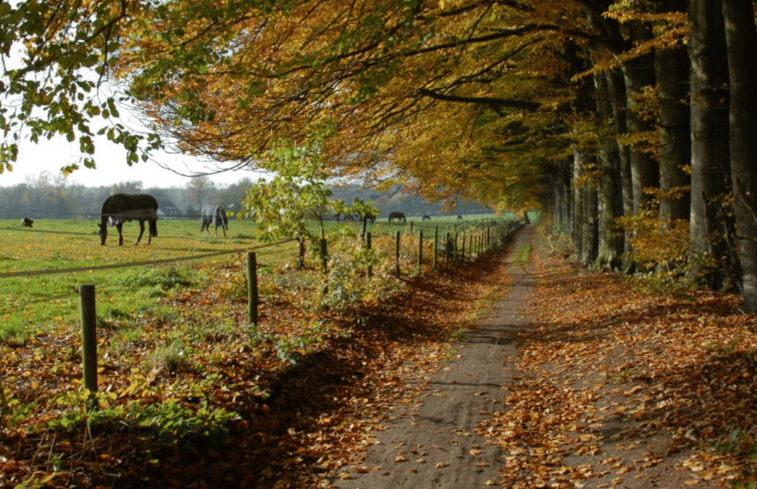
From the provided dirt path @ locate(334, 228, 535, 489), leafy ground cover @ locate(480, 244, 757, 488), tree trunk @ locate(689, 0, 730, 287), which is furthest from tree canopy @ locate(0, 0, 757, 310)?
dirt path @ locate(334, 228, 535, 489)

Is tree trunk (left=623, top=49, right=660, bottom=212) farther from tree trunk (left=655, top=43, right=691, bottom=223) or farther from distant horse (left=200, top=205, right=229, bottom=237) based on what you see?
distant horse (left=200, top=205, right=229, bottom=237)

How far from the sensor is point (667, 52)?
1108cm

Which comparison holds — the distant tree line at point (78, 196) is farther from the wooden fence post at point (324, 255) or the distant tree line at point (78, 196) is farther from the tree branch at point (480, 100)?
the tree branch at point (480, 100)

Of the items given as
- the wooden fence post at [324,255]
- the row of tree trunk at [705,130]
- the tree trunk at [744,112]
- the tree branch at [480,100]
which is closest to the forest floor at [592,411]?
the tree trunk at [744,112]

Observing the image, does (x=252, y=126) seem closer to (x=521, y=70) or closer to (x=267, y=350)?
(x=267, y=350)

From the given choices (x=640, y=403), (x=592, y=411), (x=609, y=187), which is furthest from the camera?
(x=609, y=187)

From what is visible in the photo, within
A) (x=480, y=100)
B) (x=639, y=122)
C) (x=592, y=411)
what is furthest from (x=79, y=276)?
(x=639, y=122)

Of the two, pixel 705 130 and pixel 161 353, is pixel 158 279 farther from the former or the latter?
pixel 705 130

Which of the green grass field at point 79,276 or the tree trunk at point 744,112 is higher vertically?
the tree trunk at point 744,112

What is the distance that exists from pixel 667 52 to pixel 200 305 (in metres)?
10.3

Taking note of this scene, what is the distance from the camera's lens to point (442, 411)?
6.48m

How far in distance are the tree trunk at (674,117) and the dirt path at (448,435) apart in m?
4.93

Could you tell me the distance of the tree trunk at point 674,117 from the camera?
11.1 metres

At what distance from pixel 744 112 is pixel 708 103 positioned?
1203 millimetres
